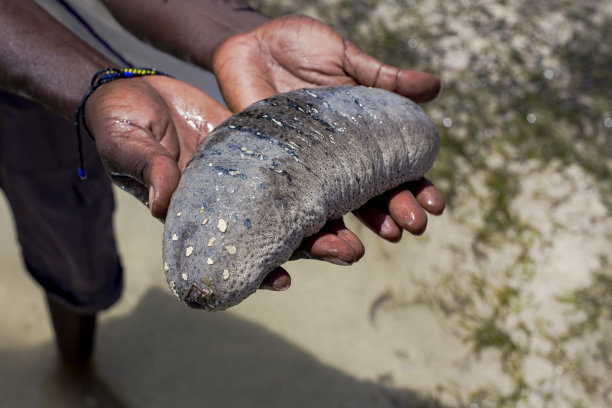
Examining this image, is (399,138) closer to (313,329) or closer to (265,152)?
(265,152)

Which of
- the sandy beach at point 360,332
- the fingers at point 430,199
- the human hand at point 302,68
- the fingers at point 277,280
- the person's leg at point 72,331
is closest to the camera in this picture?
the fingers at point 277,280

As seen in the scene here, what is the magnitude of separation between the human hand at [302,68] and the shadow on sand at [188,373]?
1780mm

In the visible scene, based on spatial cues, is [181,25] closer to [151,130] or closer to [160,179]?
[151,130]

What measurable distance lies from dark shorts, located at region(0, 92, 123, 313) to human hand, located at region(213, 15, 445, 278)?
703mm

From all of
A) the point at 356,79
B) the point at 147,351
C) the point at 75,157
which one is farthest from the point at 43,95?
the point at 147,351

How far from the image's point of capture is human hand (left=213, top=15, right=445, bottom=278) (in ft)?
7.91

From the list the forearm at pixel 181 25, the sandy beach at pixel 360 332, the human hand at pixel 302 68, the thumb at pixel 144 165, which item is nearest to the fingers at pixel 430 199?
the human hand at pixel 302 68

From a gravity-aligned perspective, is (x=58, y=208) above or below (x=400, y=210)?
below

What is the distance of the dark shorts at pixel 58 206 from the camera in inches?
102

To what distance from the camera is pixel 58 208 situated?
277 cm

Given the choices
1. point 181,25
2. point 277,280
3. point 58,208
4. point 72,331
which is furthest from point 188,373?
point 277,280

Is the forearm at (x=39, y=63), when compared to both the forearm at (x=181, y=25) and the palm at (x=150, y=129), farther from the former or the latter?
the forearm at (x=181, y=25)

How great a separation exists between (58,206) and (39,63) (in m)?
0.83

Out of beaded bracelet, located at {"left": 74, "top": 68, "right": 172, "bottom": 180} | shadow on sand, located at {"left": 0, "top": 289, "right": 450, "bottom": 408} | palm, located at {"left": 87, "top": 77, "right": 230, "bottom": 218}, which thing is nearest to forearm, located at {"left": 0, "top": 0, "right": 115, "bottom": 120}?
beaded bracelet, located at {"left": 74, "top": 68, "right": 172, "bottom": 180}
